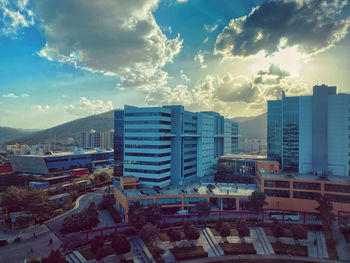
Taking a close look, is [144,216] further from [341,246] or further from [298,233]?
[341,246]

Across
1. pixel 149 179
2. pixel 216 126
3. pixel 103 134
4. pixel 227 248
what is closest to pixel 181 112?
pixel 149 179

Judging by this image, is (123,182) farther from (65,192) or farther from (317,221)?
(317,221)

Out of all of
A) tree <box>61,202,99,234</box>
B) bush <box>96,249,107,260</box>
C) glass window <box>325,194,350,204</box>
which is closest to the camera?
bush <box>96,249,107,260</box>

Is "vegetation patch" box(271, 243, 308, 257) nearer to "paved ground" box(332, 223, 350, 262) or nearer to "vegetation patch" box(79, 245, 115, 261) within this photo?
"paved ground" box(332, 223, 350, 262)

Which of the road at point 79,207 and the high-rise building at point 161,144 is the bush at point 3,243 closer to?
the road at point 79,207

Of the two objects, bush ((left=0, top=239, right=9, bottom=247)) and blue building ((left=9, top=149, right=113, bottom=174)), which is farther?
blue building ((left=9, top=149, right=113, bottom=174))

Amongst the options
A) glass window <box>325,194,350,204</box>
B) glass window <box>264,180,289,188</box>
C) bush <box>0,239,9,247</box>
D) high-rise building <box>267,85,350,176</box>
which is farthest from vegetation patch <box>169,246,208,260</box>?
high-rise building <box>267,85,350,176</box>
